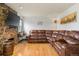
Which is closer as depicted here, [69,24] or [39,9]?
[39,9]

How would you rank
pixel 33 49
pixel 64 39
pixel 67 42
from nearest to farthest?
pixel 33 49, pixel 67 42, pixel 64 39

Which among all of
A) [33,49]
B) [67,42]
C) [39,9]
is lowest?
[33,49]

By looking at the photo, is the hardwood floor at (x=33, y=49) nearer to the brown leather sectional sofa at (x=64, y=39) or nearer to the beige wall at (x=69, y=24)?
the brown leather sectional sofa at (x=64, y=39)

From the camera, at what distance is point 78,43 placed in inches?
131

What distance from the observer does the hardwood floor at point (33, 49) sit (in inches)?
125

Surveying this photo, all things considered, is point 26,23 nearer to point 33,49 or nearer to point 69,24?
point 33,49

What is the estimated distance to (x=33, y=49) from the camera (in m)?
3.69

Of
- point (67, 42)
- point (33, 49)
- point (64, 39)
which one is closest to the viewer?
point (33, 49)

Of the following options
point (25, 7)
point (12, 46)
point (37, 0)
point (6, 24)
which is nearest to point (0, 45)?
point (12, 46)

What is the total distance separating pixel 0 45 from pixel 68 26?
178cm

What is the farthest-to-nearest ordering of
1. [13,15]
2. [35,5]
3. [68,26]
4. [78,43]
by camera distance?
[68,26] → [78,43] → [13,15] → [35,5]

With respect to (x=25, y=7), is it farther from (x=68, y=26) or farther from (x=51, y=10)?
(x=68, y=26)

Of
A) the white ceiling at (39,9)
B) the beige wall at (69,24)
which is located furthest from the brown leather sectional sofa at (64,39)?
the white ceiling at (39,9)

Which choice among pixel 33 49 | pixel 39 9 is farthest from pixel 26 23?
pixel 33 49
